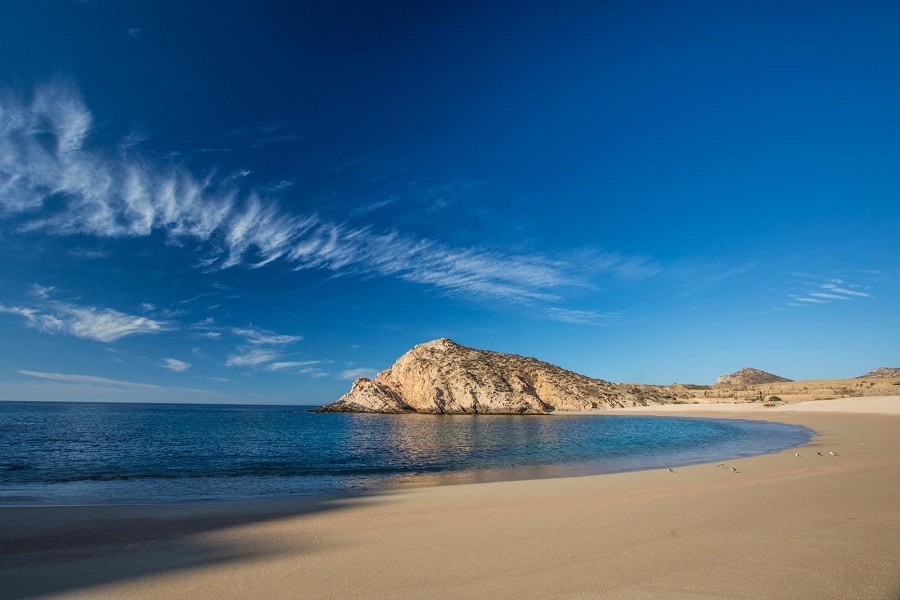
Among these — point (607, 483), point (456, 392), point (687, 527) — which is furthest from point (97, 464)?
point (456, 392)

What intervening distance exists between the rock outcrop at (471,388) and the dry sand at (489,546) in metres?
81.7

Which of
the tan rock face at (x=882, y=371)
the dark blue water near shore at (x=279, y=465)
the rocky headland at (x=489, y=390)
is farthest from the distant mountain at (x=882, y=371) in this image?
the dark blue water near shore at (x=279, y=465)

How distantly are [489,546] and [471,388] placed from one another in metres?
87.6

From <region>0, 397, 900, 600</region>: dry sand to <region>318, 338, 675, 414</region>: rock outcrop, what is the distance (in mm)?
81689

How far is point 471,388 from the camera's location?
308 ft

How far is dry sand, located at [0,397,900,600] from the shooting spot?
18.9 feet

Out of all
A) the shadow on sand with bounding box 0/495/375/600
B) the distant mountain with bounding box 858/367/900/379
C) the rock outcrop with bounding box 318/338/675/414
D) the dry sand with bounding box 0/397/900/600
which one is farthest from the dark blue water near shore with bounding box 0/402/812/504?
the distant mountain with bounding box 858/367/900/379

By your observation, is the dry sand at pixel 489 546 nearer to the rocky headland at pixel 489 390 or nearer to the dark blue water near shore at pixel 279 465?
the dark blue water near shore at pixel 279 465

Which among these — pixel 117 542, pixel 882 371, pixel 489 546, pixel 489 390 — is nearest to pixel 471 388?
pixel 489 390

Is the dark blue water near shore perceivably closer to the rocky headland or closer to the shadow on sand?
the shadow on sand

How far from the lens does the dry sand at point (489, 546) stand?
5750 mm

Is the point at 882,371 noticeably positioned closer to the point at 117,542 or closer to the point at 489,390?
the point at 489,390

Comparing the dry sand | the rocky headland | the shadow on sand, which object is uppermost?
the rocky headland

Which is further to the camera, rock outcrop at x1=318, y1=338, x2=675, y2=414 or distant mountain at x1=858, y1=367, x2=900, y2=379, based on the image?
distant mountain at x1=858, y1=367, x2=900, y2=379
